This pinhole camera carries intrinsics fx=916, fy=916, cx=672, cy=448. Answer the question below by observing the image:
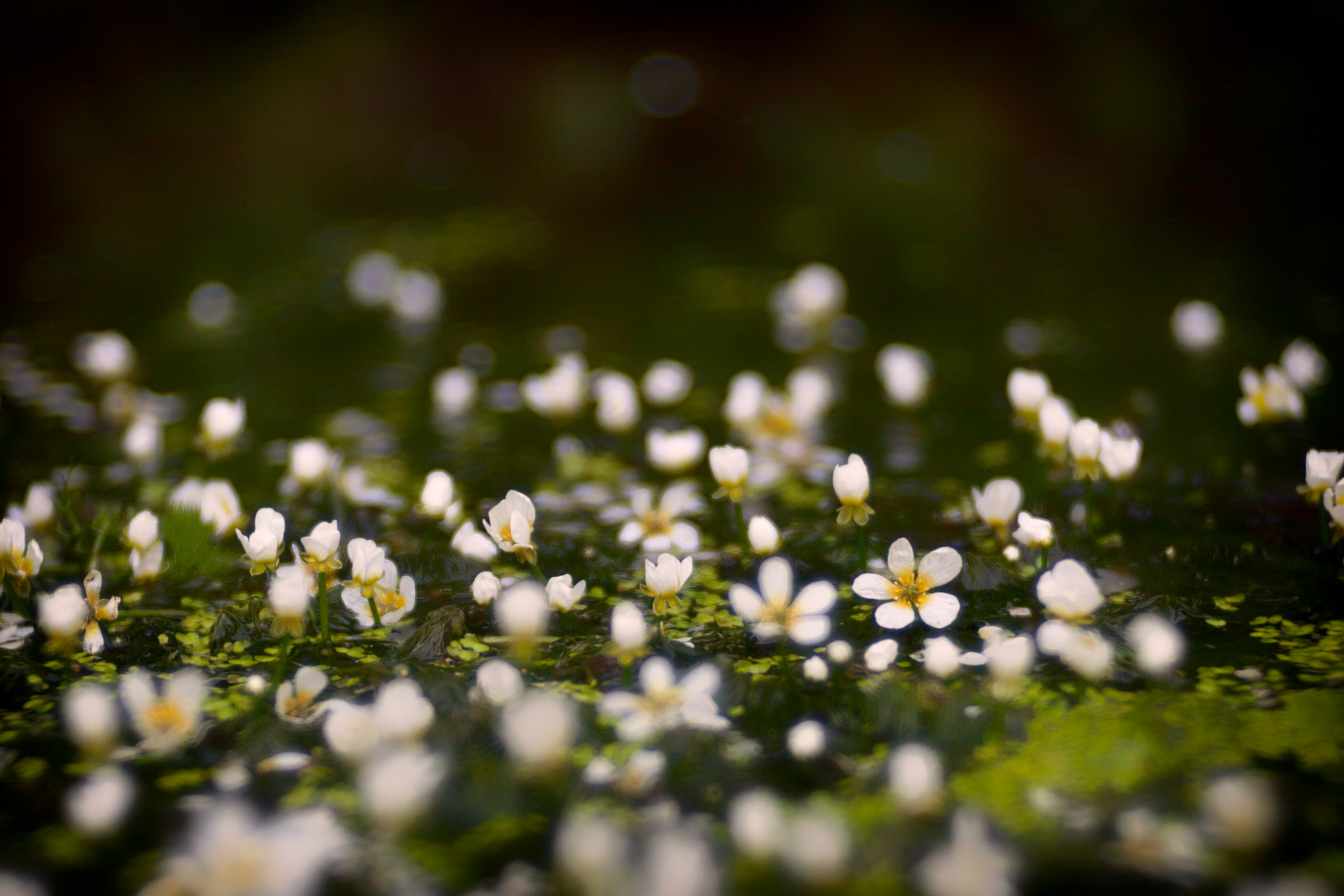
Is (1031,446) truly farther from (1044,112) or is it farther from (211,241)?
(211,241)

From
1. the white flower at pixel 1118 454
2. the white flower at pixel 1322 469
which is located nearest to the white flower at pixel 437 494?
the white flower at pixel 1118 454

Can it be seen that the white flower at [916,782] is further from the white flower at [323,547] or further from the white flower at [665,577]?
the white flower at [323,547]

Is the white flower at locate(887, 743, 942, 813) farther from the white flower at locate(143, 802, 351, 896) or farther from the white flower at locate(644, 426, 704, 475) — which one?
the white flower at locate(644, 426, 704, 475)

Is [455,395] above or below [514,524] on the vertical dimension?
above

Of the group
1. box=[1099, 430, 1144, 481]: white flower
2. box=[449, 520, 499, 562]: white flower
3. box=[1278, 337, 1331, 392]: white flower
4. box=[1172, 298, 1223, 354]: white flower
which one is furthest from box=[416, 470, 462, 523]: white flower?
box=[1172, 298, 1223, 354]: white flower

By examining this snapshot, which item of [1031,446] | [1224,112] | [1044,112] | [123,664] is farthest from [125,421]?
[1224,112]

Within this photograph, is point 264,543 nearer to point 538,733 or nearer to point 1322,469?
point 538,733

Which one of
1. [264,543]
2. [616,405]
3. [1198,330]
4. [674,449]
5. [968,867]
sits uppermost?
[1198,330]

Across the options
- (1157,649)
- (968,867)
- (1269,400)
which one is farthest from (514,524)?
(1269,400)
